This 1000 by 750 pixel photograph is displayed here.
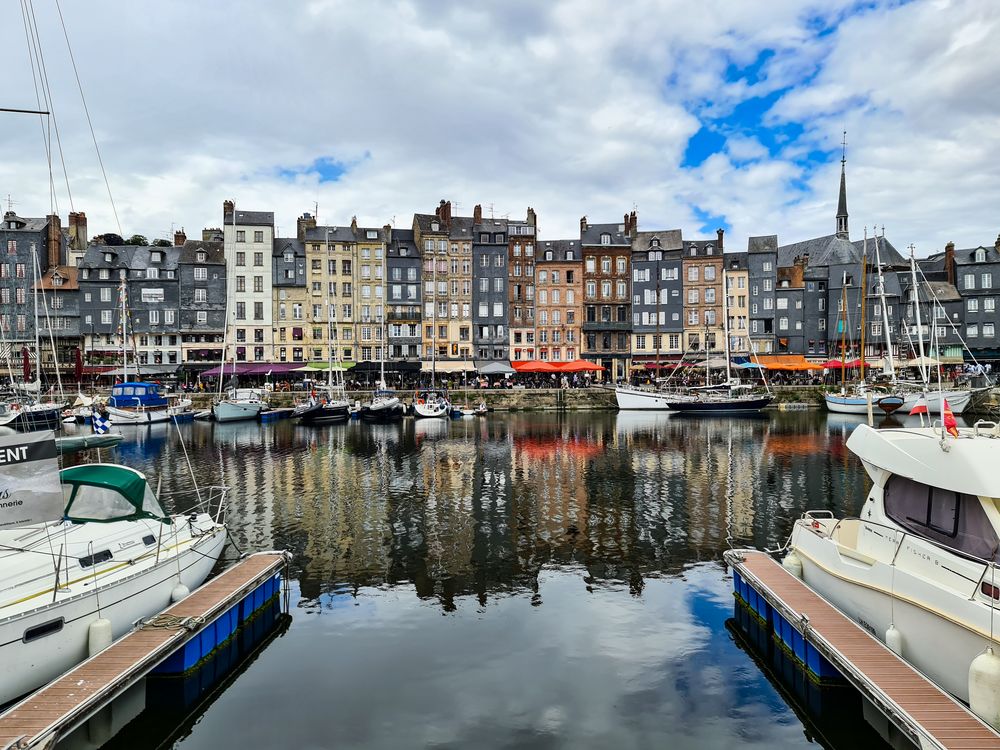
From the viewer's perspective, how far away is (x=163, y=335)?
245 feet

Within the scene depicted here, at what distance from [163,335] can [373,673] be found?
73213 millimetres

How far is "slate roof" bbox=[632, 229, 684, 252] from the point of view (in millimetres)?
82750

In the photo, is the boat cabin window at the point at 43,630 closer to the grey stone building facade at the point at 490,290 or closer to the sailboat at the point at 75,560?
the sailboat at the point at 75,560

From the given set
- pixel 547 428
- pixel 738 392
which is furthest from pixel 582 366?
pixel 547 428

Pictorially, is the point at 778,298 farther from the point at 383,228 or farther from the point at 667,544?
the point at 667,544

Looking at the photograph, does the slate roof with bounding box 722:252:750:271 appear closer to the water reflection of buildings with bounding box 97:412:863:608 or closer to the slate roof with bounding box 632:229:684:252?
the slate roof with bounding box 632:229:684:252

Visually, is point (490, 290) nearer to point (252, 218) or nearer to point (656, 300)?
point (656, 300)

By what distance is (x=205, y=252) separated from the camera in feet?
249

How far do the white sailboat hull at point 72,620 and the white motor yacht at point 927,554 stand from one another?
41.4 feet

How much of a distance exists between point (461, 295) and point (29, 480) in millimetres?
69510

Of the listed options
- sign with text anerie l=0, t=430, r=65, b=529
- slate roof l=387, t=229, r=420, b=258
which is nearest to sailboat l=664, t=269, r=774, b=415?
slate roof l=387, t=229, r=420, b=258

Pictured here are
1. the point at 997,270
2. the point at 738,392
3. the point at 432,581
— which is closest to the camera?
the point at 432,581

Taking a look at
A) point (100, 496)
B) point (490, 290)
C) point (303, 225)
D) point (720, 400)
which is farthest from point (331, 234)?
point (100, 496)

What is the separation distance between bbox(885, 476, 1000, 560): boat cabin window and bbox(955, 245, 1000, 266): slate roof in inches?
3388
